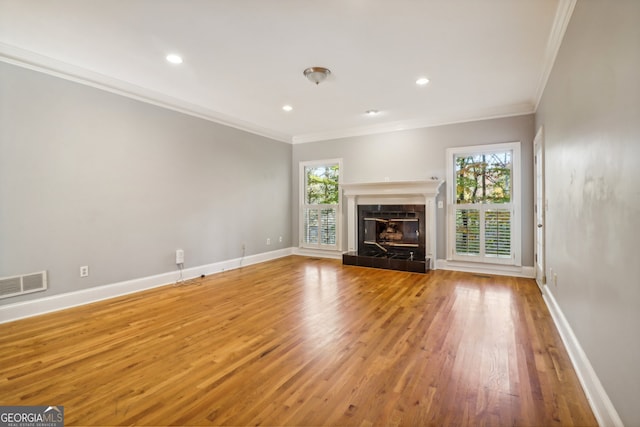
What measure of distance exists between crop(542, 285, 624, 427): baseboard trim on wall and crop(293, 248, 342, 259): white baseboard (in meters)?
4.06

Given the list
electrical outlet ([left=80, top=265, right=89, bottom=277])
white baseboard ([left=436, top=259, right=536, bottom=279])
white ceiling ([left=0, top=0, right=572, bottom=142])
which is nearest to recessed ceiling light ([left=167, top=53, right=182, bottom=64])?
white ceiling ([left=0, top=0, right=572, bottom=142])

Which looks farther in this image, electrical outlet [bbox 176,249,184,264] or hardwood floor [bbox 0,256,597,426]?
electrical outlet [bbox 176,249,184,264]

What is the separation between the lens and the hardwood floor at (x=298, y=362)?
165 centimetres

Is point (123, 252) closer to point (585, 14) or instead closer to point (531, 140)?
point (585, 14)

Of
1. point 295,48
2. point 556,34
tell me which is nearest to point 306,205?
point 295,48

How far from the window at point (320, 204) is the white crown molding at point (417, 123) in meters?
0.57

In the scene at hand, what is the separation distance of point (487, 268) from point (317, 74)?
4.11 m

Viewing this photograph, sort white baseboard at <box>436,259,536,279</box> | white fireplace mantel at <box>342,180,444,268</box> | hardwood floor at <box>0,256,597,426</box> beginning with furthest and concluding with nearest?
white fireplace mantel at <box>342,180,444,268</box> < white baseboard at <box>436,259,536,279</box> < hardwood floor at <box>0,256,597,426</box>

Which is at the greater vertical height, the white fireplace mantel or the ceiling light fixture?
the ceiling light fixture

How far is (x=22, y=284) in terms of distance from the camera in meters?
3.04

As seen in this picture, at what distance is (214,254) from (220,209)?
0.79m

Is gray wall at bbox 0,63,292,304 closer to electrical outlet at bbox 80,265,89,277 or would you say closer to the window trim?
electrical outlet at bbox 80,265,89,277

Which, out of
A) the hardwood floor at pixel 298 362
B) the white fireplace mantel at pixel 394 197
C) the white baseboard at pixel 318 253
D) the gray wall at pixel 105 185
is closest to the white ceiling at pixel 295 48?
the gray wall at pixel 105 185

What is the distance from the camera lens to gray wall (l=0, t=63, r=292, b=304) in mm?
3027
